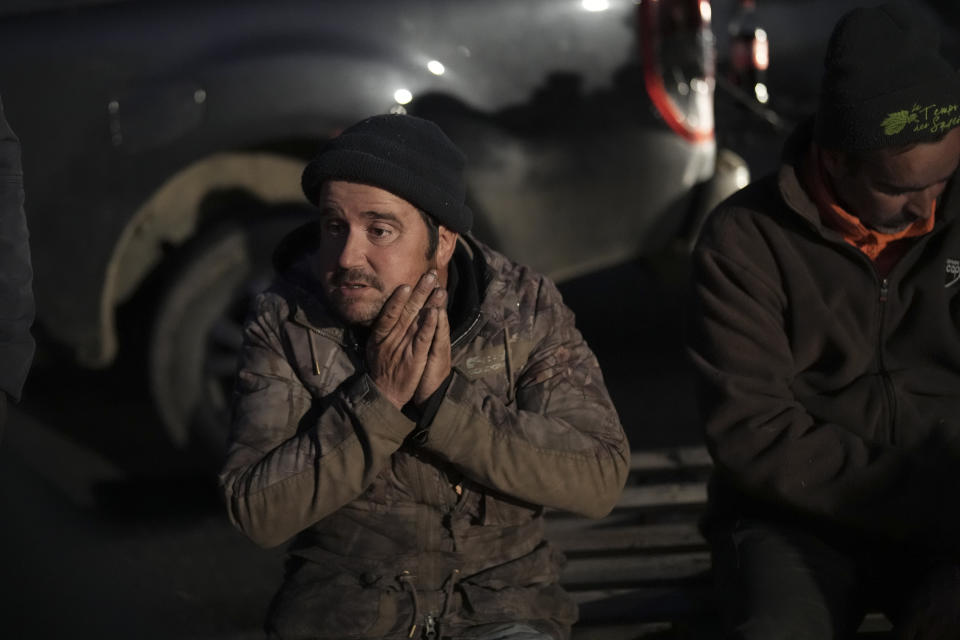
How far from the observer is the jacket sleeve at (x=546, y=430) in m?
2.52

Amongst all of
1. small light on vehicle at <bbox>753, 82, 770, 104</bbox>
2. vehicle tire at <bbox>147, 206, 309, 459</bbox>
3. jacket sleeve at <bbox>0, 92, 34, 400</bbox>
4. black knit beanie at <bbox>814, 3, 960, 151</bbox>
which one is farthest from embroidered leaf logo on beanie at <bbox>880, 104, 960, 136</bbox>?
vehicle tire at <bbox>147, 206, 309, 459</bbox>

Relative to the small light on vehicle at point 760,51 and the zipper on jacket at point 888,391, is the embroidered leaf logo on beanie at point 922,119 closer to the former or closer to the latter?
the zipper on jacket at point 888,391

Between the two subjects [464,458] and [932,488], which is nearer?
[464,458]

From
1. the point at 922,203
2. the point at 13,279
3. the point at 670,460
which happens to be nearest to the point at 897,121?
the point at 922,203

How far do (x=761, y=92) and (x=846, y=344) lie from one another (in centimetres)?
198

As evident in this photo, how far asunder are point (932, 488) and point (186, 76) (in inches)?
112

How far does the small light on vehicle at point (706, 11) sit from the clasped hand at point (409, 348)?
2496 millimetres

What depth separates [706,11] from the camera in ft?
15.3

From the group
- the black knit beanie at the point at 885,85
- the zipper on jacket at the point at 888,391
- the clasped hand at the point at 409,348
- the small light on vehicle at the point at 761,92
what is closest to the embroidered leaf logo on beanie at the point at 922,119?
the black knit beanie at the point at 885,85

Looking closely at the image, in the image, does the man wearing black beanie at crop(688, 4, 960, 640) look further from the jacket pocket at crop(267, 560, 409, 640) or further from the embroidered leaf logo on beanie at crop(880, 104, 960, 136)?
the jacket pocket at crop(267, 560, 409, 640)

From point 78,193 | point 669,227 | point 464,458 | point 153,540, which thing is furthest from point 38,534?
point 669,227

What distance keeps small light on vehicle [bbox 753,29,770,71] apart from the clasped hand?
8.44ft

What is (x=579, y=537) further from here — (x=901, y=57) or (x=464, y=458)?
(x=901, y=57)

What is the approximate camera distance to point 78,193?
4.65 metres
